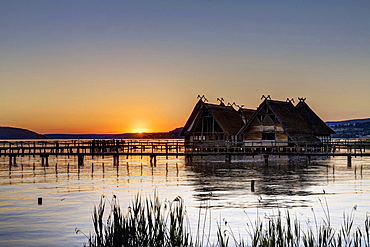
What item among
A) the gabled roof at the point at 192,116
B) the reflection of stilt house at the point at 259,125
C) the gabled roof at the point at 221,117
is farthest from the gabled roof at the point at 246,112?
the gabled roof at the point at 192,116

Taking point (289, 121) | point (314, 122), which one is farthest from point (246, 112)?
point (289, 121)

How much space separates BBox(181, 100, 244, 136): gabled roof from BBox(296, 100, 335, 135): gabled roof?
8.40m

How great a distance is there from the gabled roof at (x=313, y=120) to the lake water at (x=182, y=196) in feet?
64.0

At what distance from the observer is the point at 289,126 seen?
48250mm

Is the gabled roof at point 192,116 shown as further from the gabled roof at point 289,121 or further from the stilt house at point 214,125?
the gabled roof at point 289,121

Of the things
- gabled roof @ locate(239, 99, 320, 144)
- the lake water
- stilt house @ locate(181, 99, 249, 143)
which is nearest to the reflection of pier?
gabled roof @ locate(239, 99, 320, 144)

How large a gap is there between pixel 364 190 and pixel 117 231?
1838 cm

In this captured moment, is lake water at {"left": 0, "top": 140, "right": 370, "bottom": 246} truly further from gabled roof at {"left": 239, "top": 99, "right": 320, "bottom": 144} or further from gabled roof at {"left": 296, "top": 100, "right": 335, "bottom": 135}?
gabled roof at {"left": 296, "top": 100, "right": 335, "bottom": 135}

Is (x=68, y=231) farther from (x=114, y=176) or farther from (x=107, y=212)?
(x=114, y=176)

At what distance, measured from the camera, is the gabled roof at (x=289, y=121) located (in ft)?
157

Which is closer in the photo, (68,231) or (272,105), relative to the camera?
(68,231)

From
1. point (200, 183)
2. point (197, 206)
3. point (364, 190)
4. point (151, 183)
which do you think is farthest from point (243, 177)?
point (197, 206)

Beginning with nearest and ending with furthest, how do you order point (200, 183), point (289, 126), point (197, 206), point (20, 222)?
1. point (20, 222)
2. point (197, 206)
3. point (200, 183)
4. point (289, 126)

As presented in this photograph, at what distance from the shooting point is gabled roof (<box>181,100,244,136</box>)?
52.7 meters
